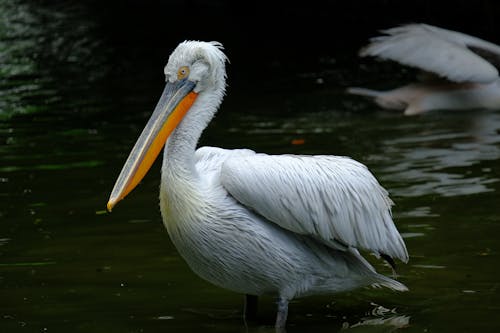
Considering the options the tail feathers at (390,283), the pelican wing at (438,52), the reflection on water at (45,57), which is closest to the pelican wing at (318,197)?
the tail feathers at (390,283)

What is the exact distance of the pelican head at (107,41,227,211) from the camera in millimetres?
4535

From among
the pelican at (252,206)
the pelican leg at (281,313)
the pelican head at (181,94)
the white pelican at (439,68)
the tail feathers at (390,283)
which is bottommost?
the white pelican at (439,68)

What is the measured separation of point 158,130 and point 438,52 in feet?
17.6

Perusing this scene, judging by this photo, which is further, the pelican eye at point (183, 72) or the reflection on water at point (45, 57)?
the reflection on water at point (45, 57)

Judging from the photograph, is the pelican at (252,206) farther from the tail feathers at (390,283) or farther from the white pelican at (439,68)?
the white pelican at (439,68)

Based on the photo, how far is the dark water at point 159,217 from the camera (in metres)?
4.87

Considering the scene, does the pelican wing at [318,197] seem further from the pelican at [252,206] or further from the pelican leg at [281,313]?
the pelican leg at [281,313]

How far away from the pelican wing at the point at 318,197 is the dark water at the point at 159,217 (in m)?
0.40

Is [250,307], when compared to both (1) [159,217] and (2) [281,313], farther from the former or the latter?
(1) [159,217]

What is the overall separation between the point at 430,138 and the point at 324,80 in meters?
3.07

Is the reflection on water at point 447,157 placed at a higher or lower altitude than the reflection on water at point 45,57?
higher

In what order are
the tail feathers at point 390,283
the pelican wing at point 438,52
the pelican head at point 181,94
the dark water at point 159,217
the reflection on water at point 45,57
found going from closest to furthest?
the pelican head at point 181,94
the tail feathers at point 390,283
the dark water at point 159,217
the pelican wing at point 438,52
the reflection on water at point 45,57

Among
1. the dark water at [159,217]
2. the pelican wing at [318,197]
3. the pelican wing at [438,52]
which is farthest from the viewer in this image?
the pelican wing at [438,52]

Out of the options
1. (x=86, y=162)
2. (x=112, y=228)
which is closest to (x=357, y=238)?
(x=112, y=228)
